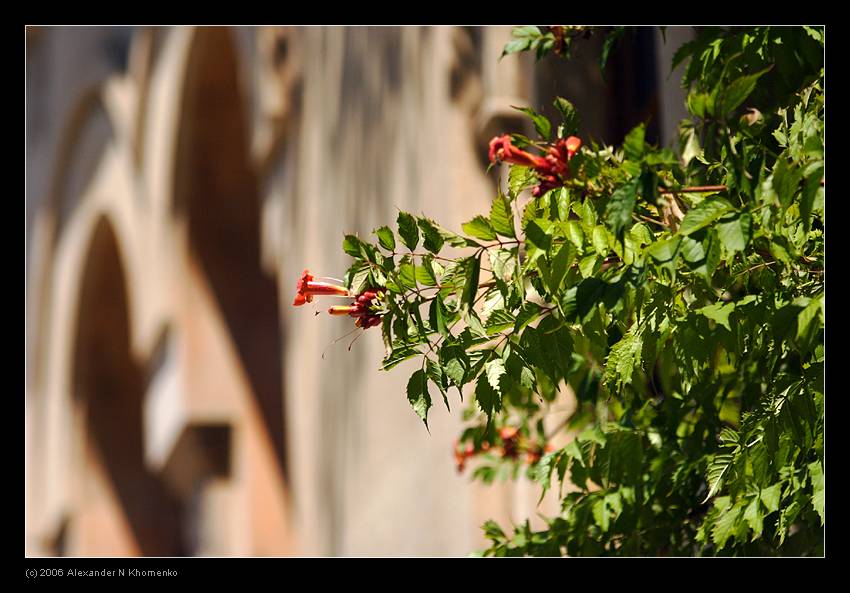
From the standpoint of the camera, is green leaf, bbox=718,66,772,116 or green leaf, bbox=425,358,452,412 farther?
green leaf, bbox=425,358,452,412

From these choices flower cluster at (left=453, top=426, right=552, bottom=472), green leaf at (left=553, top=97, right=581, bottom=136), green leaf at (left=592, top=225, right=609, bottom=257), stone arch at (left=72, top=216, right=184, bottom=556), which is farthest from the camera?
stone arch at (left=72, top=216, right=184, bottom=556)

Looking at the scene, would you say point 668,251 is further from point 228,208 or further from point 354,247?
point 228,208

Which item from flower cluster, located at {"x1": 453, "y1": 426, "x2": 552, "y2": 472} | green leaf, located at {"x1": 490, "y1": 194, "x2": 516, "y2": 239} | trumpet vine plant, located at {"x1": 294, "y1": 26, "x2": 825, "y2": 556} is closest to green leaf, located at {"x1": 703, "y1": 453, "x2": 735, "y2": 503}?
trumpet vine plant, located at {"x1": 294, "y1": 26, "x2": 825, "y2": 556}

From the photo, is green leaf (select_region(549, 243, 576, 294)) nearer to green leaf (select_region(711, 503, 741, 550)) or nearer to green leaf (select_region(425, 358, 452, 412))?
green leaf (select_region(425, 358, 452, 412))

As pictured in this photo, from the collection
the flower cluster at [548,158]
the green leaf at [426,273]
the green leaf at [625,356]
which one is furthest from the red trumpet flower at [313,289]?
the green leaf at [625,356]

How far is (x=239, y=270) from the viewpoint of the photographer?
9.36 metres

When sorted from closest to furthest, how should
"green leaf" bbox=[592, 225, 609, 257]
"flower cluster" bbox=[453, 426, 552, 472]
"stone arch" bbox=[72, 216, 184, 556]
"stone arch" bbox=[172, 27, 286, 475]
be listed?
"green leaf" bbox=[592, 225, 609, 257] → "flower cluster" bbox=[453, 426, 552, 472] → "stone arch" bbox=[172, 27, 286, 475] → "stone arch" bbox=[72, 216, 184, 556]

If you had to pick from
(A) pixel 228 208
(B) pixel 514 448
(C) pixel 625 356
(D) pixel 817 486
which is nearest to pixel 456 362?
(C) pixel 625 356

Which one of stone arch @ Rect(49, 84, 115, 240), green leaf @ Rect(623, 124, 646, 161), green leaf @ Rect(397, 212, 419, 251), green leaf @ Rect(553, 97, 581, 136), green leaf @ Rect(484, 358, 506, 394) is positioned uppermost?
stone arch @ Rect(49, 84, 115, 240)

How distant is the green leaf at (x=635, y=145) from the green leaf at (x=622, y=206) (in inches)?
2.1

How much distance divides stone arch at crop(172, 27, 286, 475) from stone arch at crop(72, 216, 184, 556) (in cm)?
194

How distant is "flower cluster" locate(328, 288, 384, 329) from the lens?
6.53 feet

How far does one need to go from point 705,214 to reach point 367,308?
1.91ft

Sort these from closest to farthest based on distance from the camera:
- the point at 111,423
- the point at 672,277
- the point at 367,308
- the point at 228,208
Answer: the point at 672,277 → the point at 367,308 → the point at 228,208 → the point at 111,423
